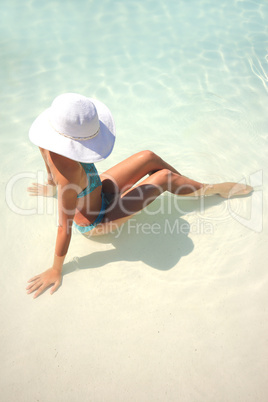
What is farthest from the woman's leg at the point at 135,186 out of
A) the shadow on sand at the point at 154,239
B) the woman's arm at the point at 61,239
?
the woman's arm at the point at 61,239

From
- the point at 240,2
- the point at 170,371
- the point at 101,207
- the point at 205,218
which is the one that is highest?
the point at 240,2

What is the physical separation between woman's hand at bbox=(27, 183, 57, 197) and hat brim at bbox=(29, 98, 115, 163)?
126 cm

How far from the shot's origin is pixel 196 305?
272cm

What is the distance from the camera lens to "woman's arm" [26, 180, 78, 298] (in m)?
2.21

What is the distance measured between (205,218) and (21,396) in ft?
6.92

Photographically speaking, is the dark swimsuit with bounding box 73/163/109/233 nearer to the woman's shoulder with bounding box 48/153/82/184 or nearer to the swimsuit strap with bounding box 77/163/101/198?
the swimsuit strap with bounding box 77/163/101/198

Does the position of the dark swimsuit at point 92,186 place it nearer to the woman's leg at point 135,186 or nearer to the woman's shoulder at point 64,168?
the woman's leg at point 135,186

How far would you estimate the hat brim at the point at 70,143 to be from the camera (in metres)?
1.96

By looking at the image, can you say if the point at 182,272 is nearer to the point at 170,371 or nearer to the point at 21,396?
the point at 170,371

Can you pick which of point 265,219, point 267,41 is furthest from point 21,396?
point 267,41

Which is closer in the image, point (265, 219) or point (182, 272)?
point (182, 272)

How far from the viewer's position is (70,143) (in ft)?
6.47

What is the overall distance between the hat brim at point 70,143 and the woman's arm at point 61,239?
0.27 metres

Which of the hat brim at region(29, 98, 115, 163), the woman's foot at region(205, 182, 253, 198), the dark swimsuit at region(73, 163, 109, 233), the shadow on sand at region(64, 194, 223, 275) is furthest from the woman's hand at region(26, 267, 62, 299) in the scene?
the woman's foot at region(205, 182, 253, 198)
